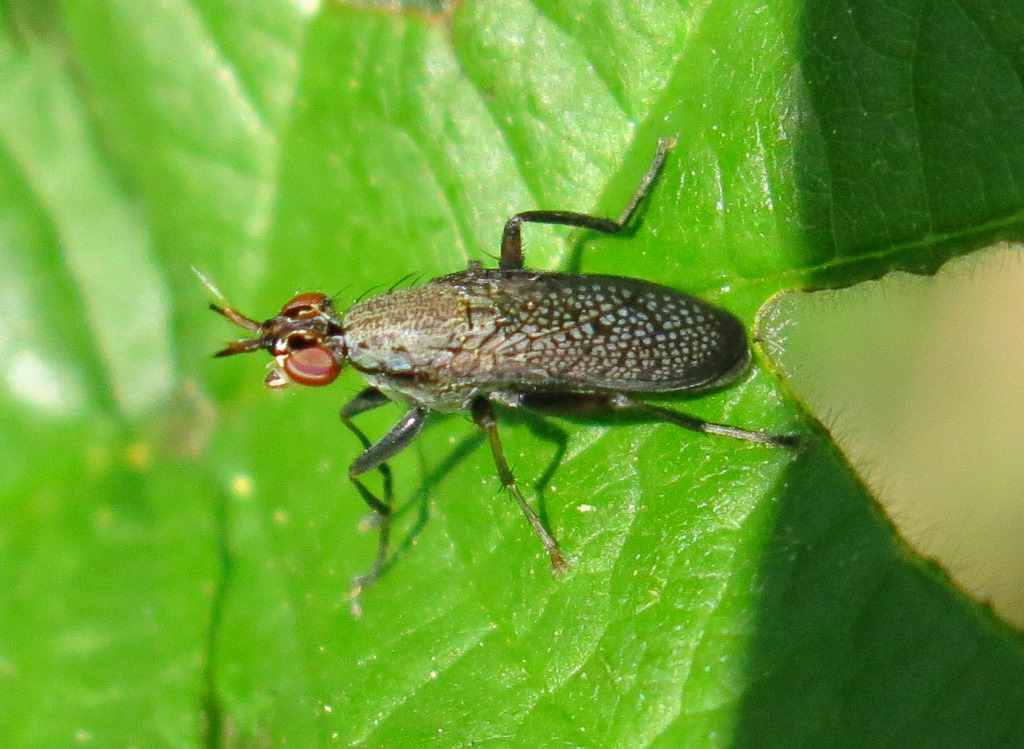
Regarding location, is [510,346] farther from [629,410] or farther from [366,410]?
[366,410]

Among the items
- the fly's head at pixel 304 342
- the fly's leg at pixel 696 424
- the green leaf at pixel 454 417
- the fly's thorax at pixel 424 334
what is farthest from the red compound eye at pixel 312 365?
the fly's leg at pixel 696 424

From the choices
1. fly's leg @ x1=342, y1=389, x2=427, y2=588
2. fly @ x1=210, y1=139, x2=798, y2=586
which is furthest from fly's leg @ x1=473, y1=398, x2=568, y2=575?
fly's leg @ x1=342, y1=389, x2=427, y2=588

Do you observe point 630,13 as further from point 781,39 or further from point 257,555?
point 257,555

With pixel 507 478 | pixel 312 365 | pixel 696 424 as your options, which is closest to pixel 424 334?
pixel 312 365

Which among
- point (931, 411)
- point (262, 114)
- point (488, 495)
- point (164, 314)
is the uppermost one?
point (262, 114)

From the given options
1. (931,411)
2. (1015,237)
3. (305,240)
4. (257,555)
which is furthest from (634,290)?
(931,411)

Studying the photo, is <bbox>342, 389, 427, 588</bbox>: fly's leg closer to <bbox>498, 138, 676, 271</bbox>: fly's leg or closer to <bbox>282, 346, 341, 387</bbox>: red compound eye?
<bbox>282, 346, 341, 387</bbox>: red compound eye
